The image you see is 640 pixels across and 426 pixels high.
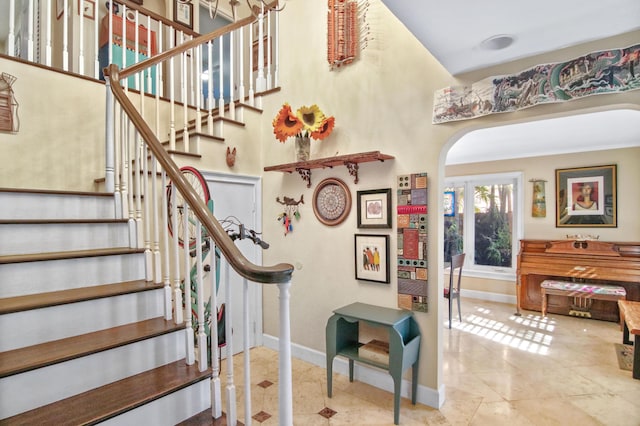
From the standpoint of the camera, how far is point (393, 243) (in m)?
2.86

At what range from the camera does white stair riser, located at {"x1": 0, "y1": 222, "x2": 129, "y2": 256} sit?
1.81 meters

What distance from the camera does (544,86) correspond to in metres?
2.12

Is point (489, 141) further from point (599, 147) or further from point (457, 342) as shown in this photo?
point (457, 342)

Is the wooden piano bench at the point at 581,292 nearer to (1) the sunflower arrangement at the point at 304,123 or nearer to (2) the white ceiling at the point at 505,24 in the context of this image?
(2) the white ceiling at the point at 505,24

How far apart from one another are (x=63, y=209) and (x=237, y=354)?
2167 millimetres

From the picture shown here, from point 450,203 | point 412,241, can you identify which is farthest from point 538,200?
point 412,241

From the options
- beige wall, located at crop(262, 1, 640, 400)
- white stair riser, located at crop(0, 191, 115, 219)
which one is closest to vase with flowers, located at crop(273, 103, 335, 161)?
beige wall, located at crop(262, 1, 640, 400)

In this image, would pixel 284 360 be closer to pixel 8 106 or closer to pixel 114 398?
pixel 114 398

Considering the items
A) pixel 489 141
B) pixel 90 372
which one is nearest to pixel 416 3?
pixel 90 372

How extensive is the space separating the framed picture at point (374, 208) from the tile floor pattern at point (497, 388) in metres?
1.43

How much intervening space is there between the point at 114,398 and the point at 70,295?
1.94 ft

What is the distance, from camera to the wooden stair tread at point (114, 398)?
129cm

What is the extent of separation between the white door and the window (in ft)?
12.0

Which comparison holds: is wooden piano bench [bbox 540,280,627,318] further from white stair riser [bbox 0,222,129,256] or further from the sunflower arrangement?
white stair riser [bbox 0,222,129,256]
